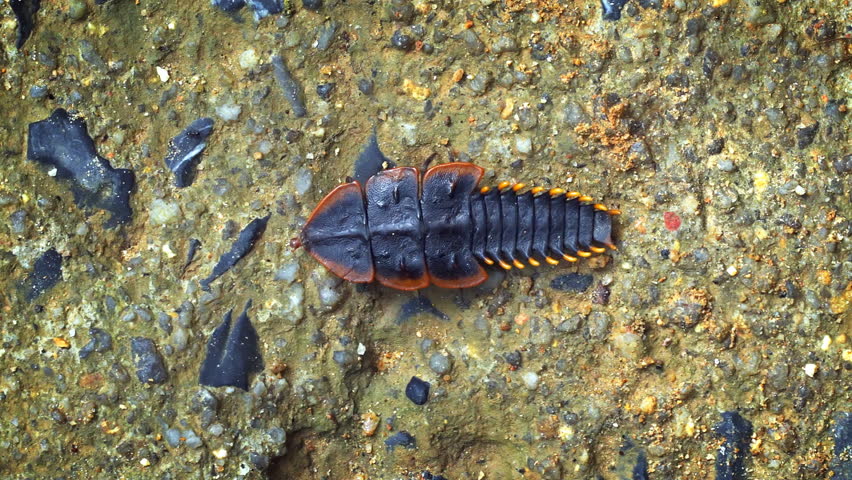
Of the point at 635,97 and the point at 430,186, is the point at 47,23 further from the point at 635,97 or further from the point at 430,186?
the point at 635,97

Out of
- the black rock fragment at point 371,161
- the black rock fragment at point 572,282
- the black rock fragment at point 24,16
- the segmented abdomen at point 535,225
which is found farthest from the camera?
the black rock fragment at point 371,161

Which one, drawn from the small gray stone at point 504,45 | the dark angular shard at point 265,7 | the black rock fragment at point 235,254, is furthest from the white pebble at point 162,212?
the small gray stone at point 504,45

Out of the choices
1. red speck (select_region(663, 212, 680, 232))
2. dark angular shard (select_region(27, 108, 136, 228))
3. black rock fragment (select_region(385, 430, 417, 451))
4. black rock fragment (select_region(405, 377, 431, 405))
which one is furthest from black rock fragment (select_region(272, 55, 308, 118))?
red speck (select_region(663, 212, 680, 232))

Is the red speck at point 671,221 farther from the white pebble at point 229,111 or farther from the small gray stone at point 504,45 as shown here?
the white pebble at point 229,111

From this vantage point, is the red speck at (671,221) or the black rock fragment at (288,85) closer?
the red speck at (671,221)

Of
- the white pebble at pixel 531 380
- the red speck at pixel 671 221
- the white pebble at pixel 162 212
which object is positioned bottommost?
the white pebble at pixel 531 380

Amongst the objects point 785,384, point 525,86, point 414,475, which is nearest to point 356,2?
point 525,86

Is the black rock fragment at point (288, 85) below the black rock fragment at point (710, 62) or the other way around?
below
